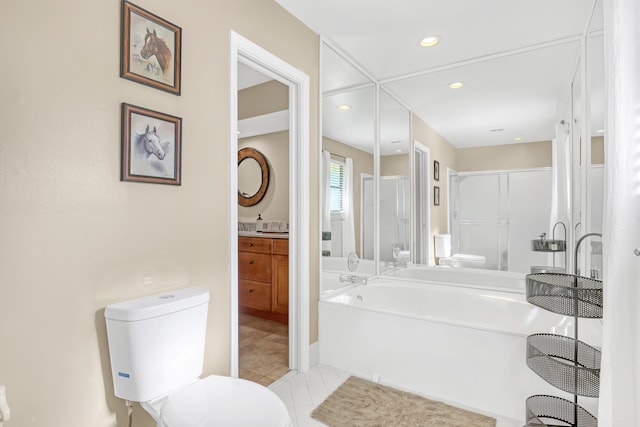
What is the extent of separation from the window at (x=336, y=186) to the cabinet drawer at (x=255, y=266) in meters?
1.02

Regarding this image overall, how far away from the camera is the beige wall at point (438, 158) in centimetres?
308

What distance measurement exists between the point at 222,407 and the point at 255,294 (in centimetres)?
242

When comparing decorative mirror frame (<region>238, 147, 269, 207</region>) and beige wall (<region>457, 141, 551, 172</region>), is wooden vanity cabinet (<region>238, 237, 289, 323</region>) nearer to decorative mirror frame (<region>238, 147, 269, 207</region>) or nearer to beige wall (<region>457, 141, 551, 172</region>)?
decorative mirror frame (<region>238, 147, 269, 207</region>)

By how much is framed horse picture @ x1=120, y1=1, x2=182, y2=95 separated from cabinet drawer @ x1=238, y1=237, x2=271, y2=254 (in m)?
2.10

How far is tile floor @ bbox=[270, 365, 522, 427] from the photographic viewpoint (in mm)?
1920

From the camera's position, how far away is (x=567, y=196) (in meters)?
2.50

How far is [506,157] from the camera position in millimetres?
2822

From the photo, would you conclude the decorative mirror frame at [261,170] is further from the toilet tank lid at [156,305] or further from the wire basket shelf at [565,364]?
the wire basket shelf at [565,364]

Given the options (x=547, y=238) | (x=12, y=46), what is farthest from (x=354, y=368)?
(x=12, y=46)

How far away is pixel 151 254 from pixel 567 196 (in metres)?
2.77

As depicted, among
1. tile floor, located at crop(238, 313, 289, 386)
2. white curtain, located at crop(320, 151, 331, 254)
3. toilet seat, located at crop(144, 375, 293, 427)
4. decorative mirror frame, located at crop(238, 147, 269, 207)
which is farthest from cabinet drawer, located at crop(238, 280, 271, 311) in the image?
toilet seat, located at crop(144, 375, 293, 427)

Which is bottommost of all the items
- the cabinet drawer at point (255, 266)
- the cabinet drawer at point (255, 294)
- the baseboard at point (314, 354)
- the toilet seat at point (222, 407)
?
the baseboard at point (314, 354)

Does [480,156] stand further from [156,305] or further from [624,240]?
[156,305]

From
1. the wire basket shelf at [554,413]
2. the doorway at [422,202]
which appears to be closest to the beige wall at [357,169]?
the doorway at [422,202]
